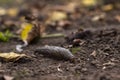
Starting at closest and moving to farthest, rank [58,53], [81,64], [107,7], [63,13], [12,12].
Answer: [81,64] < [58,53] < [63,13] < [107,7] < [12,12]

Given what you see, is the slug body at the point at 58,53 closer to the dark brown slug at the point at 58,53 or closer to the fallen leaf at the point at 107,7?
the dark brown slug at the point at 58,53

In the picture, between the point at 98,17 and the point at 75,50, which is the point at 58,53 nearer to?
the point at 75,50

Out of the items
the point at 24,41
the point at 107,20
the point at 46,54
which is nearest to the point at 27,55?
the point at 46,54

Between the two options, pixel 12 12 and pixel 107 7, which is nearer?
pixel 107 7

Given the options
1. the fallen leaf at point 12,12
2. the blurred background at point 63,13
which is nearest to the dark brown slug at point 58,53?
the blurred background at point 63,13

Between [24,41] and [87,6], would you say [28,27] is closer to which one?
[24,41]

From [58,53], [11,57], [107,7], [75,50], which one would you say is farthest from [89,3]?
[11,57]

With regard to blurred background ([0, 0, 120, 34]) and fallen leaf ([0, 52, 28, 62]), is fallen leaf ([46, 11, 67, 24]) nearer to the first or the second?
Answer: blurred background ([0, 0, 120, 34])

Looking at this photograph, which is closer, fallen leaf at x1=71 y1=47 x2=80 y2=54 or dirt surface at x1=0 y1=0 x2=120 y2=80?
dirt surface at x1=0 y1=0 x2=120 y2=80

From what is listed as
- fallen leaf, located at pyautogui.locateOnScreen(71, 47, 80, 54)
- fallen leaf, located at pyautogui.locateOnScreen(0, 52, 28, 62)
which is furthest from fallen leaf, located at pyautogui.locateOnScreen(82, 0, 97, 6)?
fallen leaf, located at pyautogui.locateOnScreen(0, 52, 28, 62)

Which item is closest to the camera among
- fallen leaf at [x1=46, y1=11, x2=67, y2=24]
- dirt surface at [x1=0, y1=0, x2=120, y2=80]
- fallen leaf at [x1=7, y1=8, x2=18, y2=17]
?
dirt surface at [x1=0, y1=0, x2=120, y2=80]
